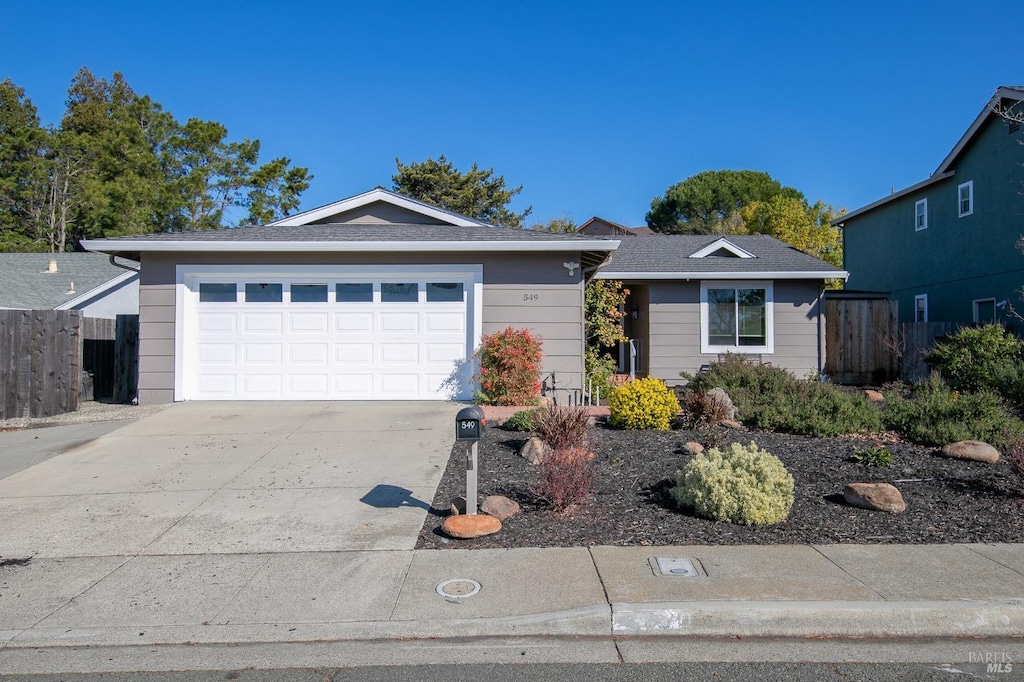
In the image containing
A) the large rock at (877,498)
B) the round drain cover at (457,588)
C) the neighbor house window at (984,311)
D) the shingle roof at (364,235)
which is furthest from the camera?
the neighbor house window at (984,311)

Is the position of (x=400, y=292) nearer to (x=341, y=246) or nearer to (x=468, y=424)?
(x=341, y=246)

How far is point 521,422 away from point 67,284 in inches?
717

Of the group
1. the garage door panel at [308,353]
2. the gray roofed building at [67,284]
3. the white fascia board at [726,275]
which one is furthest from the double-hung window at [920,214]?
the gray roofed building at [67,284]

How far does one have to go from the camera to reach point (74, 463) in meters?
8.64

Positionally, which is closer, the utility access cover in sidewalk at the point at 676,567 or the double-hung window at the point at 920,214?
the utility access cover in sidewalk at the point at 676,567

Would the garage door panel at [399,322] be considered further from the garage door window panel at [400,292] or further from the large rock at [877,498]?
the large rock at [877,498]

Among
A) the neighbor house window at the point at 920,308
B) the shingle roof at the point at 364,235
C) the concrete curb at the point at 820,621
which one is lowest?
the concrete curb at the point at 820,621

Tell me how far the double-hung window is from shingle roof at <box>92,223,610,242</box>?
578 inches

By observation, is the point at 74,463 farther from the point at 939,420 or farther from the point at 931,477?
the point at 939,420

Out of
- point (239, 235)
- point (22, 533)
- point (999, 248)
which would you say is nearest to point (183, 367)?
point (239, 235)

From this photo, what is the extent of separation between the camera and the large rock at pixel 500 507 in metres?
6.44

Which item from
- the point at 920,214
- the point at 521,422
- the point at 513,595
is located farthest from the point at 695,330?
the point at 513,595

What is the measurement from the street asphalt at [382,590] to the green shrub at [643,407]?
357 cm

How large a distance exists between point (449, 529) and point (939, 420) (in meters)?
7.10
